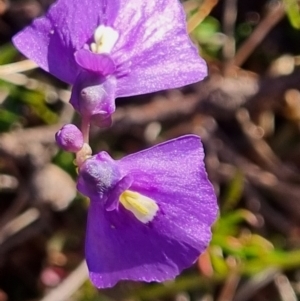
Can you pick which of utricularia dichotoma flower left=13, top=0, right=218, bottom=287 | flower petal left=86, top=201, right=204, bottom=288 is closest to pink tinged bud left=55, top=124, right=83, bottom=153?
utricularia dichotoma flower left=13, top=0, right=218, bottom=287

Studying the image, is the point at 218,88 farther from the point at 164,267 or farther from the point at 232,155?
the point at 164,267

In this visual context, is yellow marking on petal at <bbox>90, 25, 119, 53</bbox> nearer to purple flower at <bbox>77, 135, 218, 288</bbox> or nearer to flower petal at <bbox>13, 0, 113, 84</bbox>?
flower petal at <bbox>13, 0, 113, 84</bbox>

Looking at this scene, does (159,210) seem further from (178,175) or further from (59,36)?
(59,36)

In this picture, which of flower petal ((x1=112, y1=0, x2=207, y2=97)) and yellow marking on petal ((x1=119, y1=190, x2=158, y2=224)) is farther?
flower petal ((x1=112, y1=0, x2=207, y2=97))

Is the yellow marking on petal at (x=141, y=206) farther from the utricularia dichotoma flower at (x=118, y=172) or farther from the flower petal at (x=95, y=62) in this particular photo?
the flower petal at (x=95, y=62)

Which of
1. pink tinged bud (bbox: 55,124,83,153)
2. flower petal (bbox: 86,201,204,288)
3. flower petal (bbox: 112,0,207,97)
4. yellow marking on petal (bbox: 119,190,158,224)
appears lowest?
flower petal (bbox: 86,201,204,288)

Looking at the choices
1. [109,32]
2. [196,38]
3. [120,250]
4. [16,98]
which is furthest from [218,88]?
[120,250]
